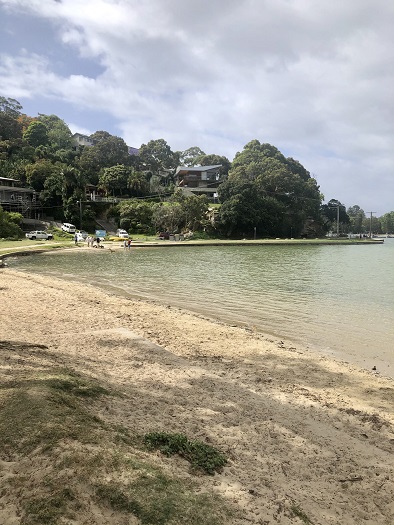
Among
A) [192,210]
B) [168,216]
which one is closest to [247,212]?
[192,210]

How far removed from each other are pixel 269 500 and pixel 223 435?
1.17 meters

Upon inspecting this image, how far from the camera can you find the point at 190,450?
364cm

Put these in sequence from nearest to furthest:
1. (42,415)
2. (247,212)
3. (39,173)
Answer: (42,415) < (39,173) < (247,212)

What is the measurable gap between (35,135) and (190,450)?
9746 cm

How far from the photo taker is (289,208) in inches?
3403

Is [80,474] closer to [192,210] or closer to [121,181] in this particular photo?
[192,210]

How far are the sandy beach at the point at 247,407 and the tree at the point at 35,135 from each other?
8939 cm

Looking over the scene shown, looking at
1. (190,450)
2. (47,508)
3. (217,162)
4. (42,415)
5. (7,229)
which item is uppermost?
(217,162)

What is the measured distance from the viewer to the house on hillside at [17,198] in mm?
65500

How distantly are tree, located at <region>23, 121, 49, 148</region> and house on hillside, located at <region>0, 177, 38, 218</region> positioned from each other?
20980 millimetres

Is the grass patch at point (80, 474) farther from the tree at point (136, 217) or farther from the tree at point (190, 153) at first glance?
the tree at point (190, 153)

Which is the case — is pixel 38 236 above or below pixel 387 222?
below

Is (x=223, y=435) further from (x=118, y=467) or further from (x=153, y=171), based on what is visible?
(x=153, y=171)

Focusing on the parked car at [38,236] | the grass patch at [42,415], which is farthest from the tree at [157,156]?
the grass patch at [42,415]
